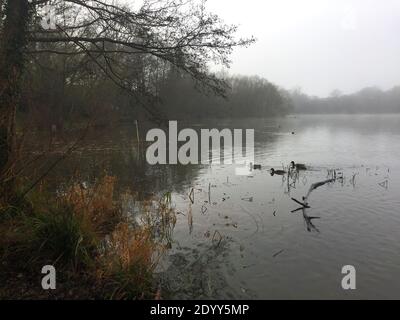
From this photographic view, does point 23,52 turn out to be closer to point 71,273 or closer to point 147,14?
point 147,14

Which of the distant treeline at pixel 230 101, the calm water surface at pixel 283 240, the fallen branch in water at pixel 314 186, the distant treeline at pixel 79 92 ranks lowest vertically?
the calm water surface at pixel 283 240

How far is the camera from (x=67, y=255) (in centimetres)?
624

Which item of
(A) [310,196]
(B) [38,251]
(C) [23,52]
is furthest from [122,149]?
(B) [38,251]

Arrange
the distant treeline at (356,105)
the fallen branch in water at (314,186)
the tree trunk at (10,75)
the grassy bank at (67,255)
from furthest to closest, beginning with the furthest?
the distant treeline at (356,105)
the fallen branch in water at (314,186)
the tree trunk at (10,75)
the grassy bank at (67,255)

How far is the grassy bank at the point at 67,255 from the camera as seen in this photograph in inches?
217

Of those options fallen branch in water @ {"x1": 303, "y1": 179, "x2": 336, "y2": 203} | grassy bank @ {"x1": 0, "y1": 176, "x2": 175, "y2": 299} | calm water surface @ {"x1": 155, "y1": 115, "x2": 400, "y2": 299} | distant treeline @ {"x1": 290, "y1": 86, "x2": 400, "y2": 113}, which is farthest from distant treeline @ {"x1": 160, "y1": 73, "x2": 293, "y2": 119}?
distant treeline @ {"x1": 290, "y1": 86, "x2": 400, "y2": 113}

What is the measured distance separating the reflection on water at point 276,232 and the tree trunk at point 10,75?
3.25 meters

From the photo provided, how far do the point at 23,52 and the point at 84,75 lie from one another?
1.97 m

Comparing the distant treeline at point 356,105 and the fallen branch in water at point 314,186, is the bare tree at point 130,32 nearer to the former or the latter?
the fallen branch in water at point 314,186

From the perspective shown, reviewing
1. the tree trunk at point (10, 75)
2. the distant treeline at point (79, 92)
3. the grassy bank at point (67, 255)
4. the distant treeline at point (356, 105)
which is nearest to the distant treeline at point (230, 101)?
the distant treeline at point (79, 92)

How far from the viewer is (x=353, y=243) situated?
8852 mm

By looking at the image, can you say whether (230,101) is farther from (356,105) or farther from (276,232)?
(356,105)

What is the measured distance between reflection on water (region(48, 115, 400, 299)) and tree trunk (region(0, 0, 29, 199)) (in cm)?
325

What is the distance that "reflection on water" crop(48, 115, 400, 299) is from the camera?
682cm
